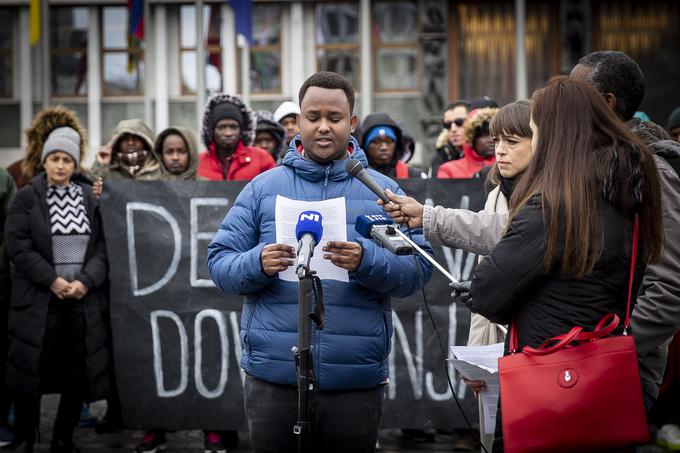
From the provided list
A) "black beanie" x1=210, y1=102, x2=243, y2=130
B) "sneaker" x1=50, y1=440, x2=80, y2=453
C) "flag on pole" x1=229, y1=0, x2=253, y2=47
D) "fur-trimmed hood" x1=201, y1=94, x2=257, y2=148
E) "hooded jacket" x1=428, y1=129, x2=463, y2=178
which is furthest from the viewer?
"flag on pole" x1=229, y1=0, x2=253, y2=47

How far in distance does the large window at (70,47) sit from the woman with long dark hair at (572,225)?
2164 cm

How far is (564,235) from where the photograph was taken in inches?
130

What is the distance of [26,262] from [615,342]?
4.50 metres

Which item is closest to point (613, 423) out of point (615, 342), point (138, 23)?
point (615, 342)

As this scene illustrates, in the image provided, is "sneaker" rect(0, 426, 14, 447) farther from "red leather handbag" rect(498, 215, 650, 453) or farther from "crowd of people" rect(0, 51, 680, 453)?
"red leather handbag" rect(498, 215, 650, 453)

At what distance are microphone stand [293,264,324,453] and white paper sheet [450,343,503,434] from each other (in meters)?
0.63

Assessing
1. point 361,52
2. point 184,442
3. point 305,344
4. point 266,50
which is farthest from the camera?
point 266,50

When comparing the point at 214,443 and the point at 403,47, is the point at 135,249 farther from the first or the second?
the point at 403,47

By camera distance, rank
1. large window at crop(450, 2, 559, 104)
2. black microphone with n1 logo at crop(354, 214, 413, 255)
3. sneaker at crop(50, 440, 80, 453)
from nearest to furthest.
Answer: black microphone with n1 logo at crop(354, 214, 413, 255)
sneaker at crop(50, 440, 80, 453)
large window at crop(450, 2, 559, 104)

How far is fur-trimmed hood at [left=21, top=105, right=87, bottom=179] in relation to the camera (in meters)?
7.52

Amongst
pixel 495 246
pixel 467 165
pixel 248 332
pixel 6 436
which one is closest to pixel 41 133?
pixel 6 436

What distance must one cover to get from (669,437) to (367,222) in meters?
3.87

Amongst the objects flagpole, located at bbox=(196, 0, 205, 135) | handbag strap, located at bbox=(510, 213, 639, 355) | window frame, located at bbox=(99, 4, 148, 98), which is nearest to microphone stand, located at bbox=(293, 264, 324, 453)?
handbag strap, located at bbox=(510, 213, 639, 355)

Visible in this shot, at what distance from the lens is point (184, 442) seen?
743cm
